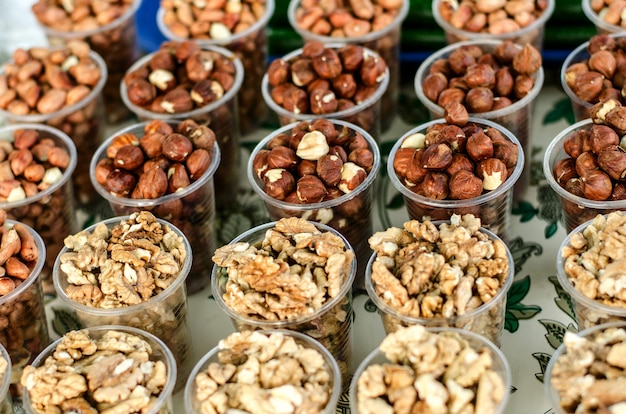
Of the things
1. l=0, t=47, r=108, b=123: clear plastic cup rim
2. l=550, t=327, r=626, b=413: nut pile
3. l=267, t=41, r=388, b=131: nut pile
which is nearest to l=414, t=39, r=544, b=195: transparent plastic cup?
l=267, t=41, r=388, b=131: nut pile

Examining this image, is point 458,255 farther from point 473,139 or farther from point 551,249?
point 551,249

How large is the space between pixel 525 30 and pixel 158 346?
108cm

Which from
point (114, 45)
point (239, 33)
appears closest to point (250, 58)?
point (239, 33)

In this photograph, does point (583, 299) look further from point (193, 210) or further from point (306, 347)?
point (193, 210)

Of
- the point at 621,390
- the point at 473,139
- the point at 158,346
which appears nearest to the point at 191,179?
the point at 158,346

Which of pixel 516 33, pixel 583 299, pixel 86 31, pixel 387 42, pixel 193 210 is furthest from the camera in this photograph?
pixel 86 31

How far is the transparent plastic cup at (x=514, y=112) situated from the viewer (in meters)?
1.57

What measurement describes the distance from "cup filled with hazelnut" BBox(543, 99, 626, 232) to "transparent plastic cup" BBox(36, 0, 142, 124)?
1.13 m

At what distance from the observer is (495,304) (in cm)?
123

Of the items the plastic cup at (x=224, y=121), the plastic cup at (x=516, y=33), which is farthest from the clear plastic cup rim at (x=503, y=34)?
the plastic cup at (x=224, y=121)

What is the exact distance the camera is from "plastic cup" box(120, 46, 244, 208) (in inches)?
67.9

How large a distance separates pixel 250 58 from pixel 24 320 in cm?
85

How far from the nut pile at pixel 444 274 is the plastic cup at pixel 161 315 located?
1.13ft

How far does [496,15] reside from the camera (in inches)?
71.7
